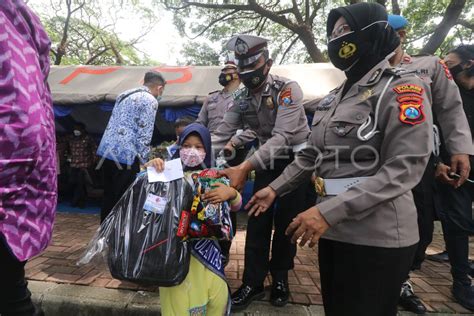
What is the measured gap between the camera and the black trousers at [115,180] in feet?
9.70

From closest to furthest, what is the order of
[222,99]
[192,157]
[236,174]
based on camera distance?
1. [236,174]
2. [192,157]
3. [222,99]

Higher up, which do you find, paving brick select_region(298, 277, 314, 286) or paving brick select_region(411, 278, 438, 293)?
paving brick select_region(411, 278, 438, 293)

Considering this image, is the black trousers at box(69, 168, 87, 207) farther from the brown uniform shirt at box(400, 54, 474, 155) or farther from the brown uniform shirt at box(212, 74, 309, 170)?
the brown uniform shirt at box(400, 54, 474, 155)

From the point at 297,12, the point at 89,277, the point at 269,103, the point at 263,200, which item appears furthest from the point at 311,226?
the point at 297,12

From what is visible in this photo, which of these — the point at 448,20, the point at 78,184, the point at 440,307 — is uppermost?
the point at 448,20

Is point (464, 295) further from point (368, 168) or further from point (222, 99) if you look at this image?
point (222, 99)

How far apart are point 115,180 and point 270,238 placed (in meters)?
1.70

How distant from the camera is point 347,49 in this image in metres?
1.31

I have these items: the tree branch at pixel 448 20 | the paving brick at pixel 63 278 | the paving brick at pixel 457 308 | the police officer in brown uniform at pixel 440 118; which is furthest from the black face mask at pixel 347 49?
the tree branch at pixel 448 20

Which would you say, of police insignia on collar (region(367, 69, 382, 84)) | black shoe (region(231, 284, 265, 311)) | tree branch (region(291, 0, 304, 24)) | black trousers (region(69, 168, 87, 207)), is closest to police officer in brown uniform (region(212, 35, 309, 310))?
black shoe (region(231, 284, 265, 311))

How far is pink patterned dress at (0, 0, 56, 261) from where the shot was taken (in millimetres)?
1152

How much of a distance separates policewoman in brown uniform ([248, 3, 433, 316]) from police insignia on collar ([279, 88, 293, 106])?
2.27 ft

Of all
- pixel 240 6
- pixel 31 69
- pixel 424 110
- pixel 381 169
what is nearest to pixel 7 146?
pixel 31 69

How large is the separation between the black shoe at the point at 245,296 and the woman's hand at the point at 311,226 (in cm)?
127
